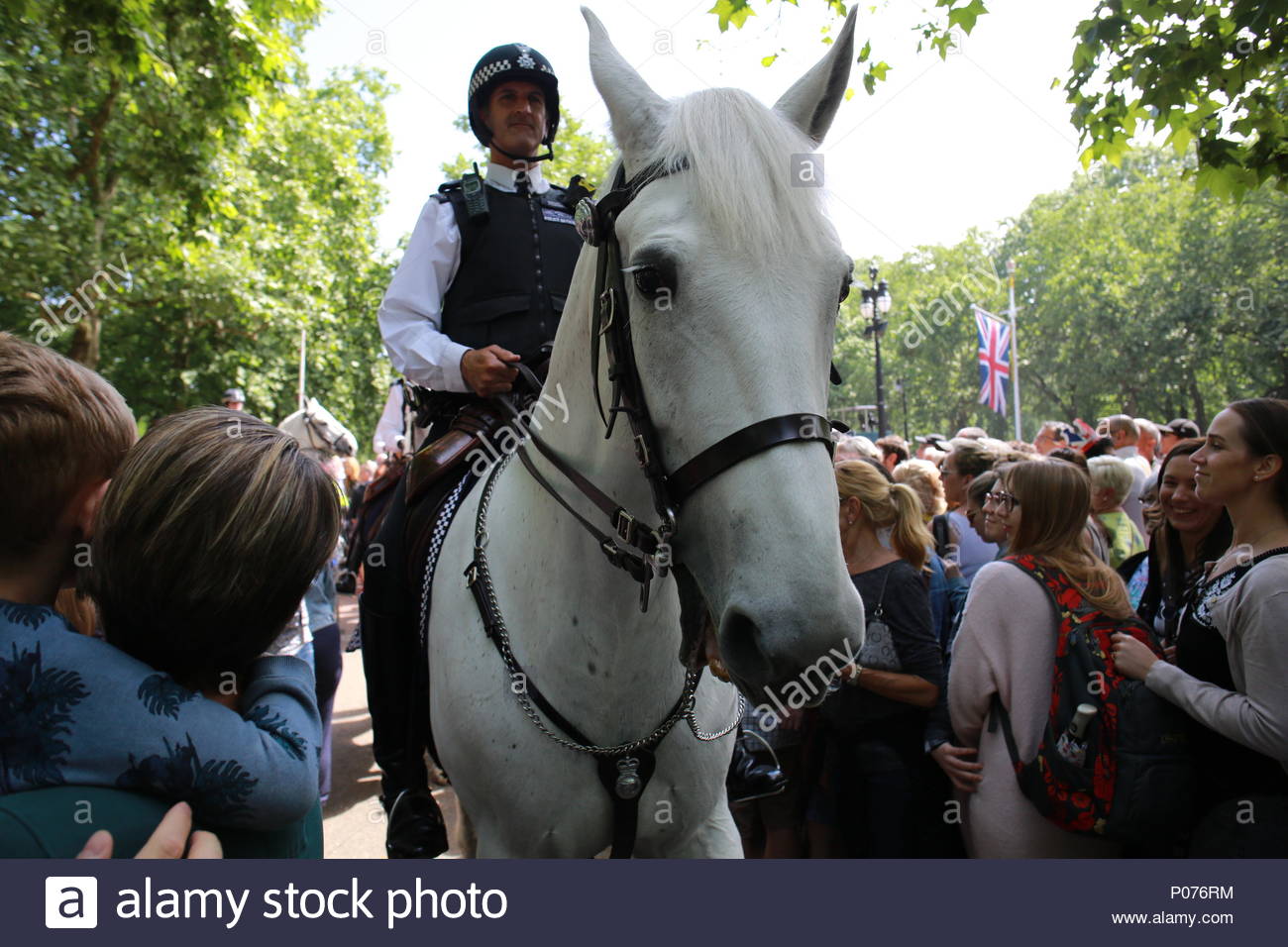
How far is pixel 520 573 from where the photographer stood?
96.2 inches

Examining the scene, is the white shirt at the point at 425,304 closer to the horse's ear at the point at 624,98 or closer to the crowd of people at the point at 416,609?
the crowd of people at the point at 416,609

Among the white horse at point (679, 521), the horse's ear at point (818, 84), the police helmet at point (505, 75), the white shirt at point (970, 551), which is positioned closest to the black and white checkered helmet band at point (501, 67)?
the police helmet at point (505, 75)

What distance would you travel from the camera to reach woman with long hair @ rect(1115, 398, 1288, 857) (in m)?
2.52

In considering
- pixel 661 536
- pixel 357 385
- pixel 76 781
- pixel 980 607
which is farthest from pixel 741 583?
pixel 357 385

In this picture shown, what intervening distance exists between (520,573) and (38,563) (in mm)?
1227

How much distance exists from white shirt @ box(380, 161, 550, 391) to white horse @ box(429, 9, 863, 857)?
602 millimetres

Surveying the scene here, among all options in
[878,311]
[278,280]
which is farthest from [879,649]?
[278,280]

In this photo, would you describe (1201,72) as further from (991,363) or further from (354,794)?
(991,363)

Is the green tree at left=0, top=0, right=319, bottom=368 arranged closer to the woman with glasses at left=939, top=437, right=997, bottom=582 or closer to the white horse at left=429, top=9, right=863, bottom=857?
the white horse at left=429, top=9, right=863, bottom=857

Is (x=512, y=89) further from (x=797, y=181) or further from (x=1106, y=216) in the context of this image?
(x=1106, y=216)

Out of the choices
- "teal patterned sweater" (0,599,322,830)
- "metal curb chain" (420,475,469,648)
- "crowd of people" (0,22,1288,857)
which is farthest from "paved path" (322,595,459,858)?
"teal patterned sweater" (0,599,322,830)

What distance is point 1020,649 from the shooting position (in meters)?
3.09

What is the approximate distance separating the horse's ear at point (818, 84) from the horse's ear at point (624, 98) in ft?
1.20

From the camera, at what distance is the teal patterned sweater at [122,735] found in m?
1.26
